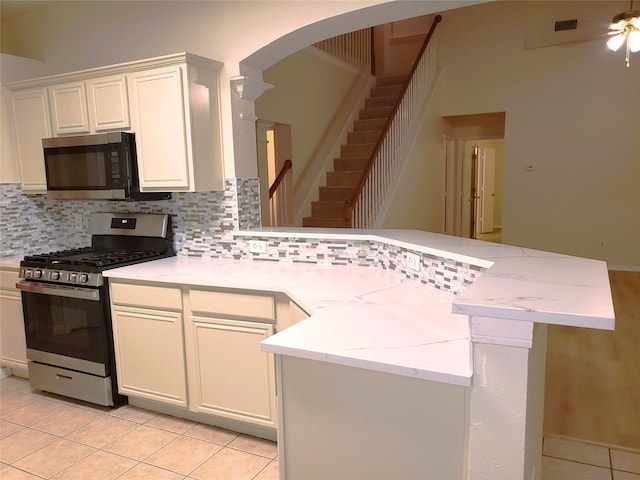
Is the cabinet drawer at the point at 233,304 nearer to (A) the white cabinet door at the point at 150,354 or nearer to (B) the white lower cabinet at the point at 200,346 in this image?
(B) the white lower cabinet at the point at 200,346

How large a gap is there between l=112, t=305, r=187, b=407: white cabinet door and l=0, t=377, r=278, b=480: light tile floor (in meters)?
0.19

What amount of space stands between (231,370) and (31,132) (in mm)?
2353

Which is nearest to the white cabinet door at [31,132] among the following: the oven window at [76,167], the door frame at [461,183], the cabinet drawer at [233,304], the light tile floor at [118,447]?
the oven window at [76,167]

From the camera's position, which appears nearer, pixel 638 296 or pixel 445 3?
pixel 445 3

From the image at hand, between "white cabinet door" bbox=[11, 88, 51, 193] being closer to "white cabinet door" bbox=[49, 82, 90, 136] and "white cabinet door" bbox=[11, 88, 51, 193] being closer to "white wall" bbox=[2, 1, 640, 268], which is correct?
"white cabinet door" bbox=[49, 82, 90, 136]

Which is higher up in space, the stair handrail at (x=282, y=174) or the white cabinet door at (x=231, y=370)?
the stair handrail at (x=282, y=174)

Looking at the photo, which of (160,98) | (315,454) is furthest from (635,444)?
(160,98)

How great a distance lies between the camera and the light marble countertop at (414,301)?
1.23 m

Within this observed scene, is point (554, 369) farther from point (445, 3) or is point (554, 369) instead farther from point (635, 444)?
point (445, 3)

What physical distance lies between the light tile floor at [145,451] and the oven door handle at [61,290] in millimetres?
765

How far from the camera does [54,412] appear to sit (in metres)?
3.00

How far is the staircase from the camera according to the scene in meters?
5.85

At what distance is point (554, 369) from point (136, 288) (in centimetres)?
294

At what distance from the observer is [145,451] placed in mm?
2531
